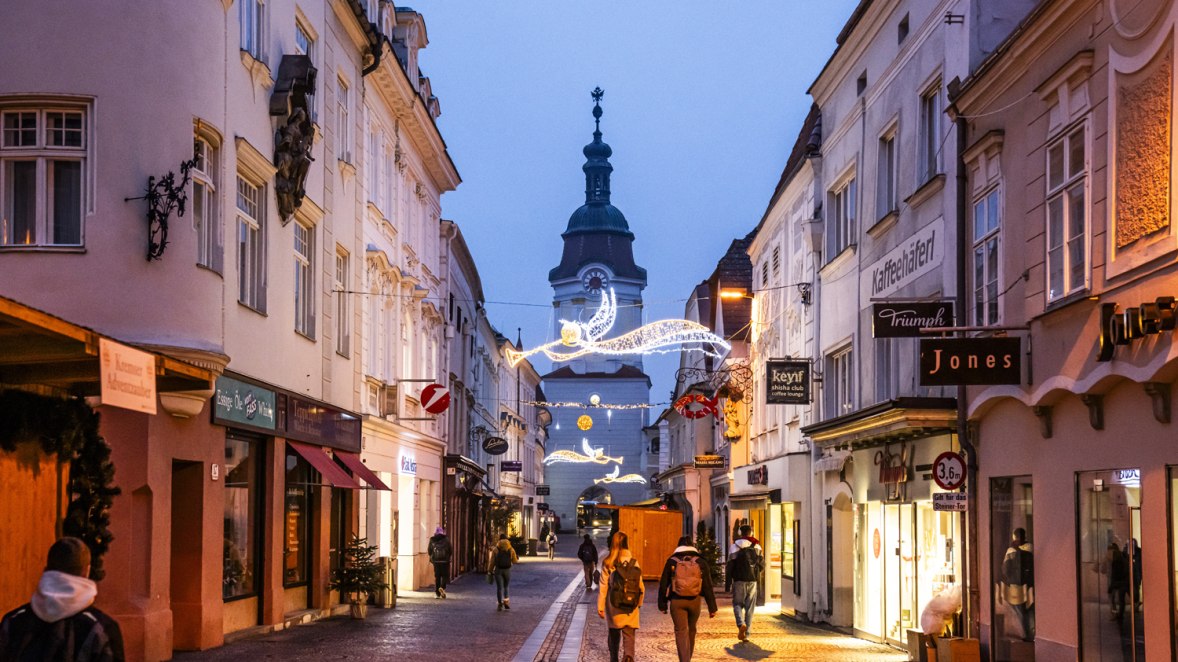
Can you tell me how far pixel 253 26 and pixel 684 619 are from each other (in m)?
10.1

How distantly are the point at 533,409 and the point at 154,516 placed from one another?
7983cm

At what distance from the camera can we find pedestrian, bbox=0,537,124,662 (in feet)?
23.7

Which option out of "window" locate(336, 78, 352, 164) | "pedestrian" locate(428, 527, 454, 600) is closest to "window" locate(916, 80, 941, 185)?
"window" locate(336, 78, 352, 164)

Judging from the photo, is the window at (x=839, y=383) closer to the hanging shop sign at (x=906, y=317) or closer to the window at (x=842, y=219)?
the window at (x=842, y=219)

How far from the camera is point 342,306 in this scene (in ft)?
91.4

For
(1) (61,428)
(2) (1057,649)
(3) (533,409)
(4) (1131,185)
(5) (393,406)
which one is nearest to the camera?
(4) (1131,185)

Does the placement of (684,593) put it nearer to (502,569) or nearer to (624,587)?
(624,587)

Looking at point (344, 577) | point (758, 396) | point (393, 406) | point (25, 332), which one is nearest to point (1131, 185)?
point (25, 332)

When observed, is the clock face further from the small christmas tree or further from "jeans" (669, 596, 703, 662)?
"jeans" (669, 596, 703, 662)

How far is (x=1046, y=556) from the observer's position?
16.2 meters

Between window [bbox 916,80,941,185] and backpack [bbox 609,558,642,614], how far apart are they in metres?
6.95

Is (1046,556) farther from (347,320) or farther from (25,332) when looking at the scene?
(347,320)

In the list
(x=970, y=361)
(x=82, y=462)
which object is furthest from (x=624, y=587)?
(x=82, y=462)

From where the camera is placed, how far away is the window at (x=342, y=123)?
2705 centimetres
